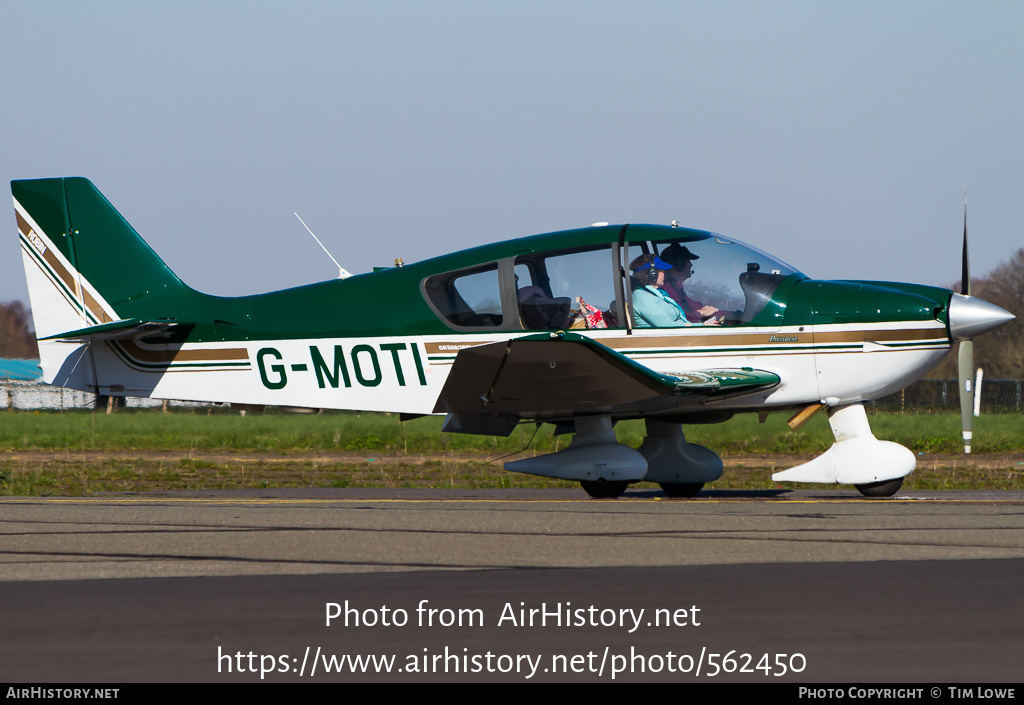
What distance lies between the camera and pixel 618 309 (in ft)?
28.6

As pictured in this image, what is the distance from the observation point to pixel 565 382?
26.7 ft

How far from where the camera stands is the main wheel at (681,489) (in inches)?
371

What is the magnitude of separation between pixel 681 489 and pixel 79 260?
20.2 feet

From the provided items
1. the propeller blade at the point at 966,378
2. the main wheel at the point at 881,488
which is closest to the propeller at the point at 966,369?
the propeller blade at the point at 966,378

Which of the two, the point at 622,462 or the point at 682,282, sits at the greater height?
the point at 682,282

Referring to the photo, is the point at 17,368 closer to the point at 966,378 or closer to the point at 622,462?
the point at 622,462

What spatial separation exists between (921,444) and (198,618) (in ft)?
53.4

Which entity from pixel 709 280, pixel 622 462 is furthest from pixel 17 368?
pixel 709 280

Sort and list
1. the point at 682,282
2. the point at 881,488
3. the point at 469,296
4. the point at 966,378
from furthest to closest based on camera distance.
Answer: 1. the point at 966,378
2. the point at 469,296
3. the point at 682,282
4. the point at 881,488

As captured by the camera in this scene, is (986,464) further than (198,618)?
Yes

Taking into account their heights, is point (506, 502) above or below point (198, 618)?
below

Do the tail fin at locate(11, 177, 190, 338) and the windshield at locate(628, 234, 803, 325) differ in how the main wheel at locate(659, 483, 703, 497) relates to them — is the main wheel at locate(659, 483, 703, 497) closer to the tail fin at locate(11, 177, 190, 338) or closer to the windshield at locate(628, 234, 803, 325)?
the windshield at locate(628, 234, 803, 325)

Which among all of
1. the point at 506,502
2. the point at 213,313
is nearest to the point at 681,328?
the point at 506,502
